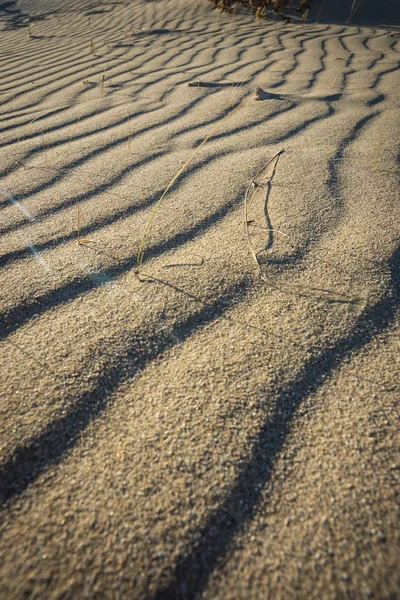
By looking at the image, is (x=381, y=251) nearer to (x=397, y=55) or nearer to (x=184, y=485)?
(x=184, y=485)

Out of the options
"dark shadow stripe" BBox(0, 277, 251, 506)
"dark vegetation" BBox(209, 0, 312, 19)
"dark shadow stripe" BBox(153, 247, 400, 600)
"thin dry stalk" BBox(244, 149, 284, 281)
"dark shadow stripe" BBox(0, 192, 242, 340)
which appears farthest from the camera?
"dark vegetation" BBox(209, 0, 312, 19)

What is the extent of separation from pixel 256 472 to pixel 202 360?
0.27 m

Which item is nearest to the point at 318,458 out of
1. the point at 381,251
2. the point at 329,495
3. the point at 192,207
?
the point at 329,495

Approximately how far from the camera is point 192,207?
133cm

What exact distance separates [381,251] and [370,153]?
741 millimetres

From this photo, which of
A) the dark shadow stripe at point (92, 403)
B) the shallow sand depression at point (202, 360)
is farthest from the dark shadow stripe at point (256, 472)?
the dark shadow stripe at point (92, 403)

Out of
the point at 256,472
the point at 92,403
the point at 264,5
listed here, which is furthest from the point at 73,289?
the point at 264,5

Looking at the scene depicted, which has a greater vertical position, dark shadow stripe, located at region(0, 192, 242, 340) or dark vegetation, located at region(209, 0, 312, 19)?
dark vegetation, located at region(209, 0, 312, 19)

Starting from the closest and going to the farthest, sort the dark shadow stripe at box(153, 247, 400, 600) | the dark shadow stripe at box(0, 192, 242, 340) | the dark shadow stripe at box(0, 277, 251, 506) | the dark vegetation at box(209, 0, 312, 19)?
1. the dark shadow stripe at box(153, 247, 400, 600)
2. the dark shadow stripe at box(0, 277, 251, 506)
3. the dark shadow stripe at box(0, 192, 242, 340)
4. the dark vegetation at box(209, 0, 312, 19)

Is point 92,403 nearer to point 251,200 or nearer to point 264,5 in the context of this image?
point 251,200

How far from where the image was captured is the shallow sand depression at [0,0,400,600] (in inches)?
22.2

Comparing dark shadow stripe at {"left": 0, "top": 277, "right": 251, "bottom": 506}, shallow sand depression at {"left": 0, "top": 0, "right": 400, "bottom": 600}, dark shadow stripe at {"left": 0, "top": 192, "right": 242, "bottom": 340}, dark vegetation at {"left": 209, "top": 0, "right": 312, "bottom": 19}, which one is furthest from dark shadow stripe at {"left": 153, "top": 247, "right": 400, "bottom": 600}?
dark vegetation at {"left": 209, "top": 0, "right": 312, "bottom": 19}

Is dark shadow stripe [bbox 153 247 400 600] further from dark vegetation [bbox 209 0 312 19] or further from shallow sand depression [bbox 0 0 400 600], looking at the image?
dark vegetation [bbox 209 0 312 19]

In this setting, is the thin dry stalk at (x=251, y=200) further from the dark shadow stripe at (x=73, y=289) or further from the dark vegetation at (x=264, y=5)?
the dark vegetation at (x=264, y=5)
